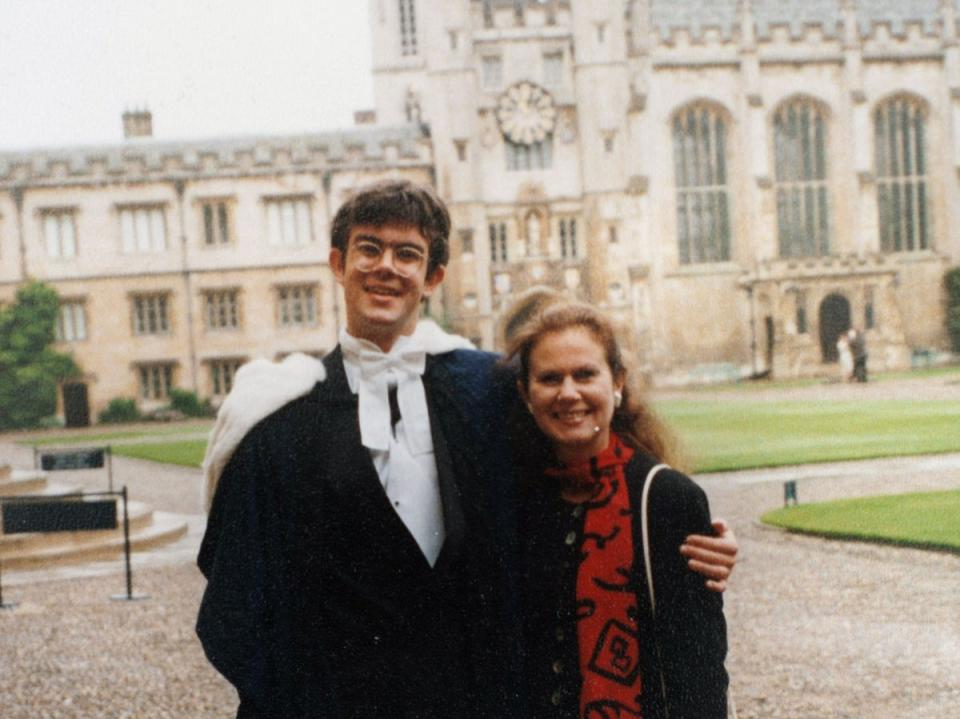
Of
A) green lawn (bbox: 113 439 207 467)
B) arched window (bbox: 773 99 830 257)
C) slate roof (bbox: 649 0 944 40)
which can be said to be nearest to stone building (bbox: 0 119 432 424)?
slate roof (bbox: 649 0 944 40)

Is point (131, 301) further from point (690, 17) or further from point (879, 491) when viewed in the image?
point (879, 491)

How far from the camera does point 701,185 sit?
34312mm

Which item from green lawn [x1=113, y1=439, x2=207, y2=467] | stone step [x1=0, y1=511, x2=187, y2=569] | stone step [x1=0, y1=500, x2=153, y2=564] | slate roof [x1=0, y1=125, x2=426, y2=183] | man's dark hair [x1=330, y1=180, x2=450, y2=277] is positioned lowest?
green lawn [x1=113, y1=439, x2=207, y2=467]

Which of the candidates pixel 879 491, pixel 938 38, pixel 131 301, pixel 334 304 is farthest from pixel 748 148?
pixel 879 491

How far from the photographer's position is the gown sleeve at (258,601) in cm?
254

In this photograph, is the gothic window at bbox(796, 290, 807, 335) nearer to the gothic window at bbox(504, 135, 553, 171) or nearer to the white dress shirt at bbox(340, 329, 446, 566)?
the gothic window at bbox(504, 135, 553, 171)

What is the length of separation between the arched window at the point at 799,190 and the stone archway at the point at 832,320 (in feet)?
9.68

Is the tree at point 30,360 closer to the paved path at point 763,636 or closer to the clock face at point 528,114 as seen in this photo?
the clock face at point 528,114

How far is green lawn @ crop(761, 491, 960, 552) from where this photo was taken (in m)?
7.34

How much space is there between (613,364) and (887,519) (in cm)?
622

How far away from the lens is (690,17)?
1407 inches

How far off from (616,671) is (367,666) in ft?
1.74

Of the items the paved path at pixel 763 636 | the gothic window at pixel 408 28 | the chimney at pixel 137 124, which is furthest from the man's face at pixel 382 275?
the gothic window at pixel 408 28

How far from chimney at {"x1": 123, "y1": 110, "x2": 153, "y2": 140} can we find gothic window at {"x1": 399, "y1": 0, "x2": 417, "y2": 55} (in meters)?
11.7
